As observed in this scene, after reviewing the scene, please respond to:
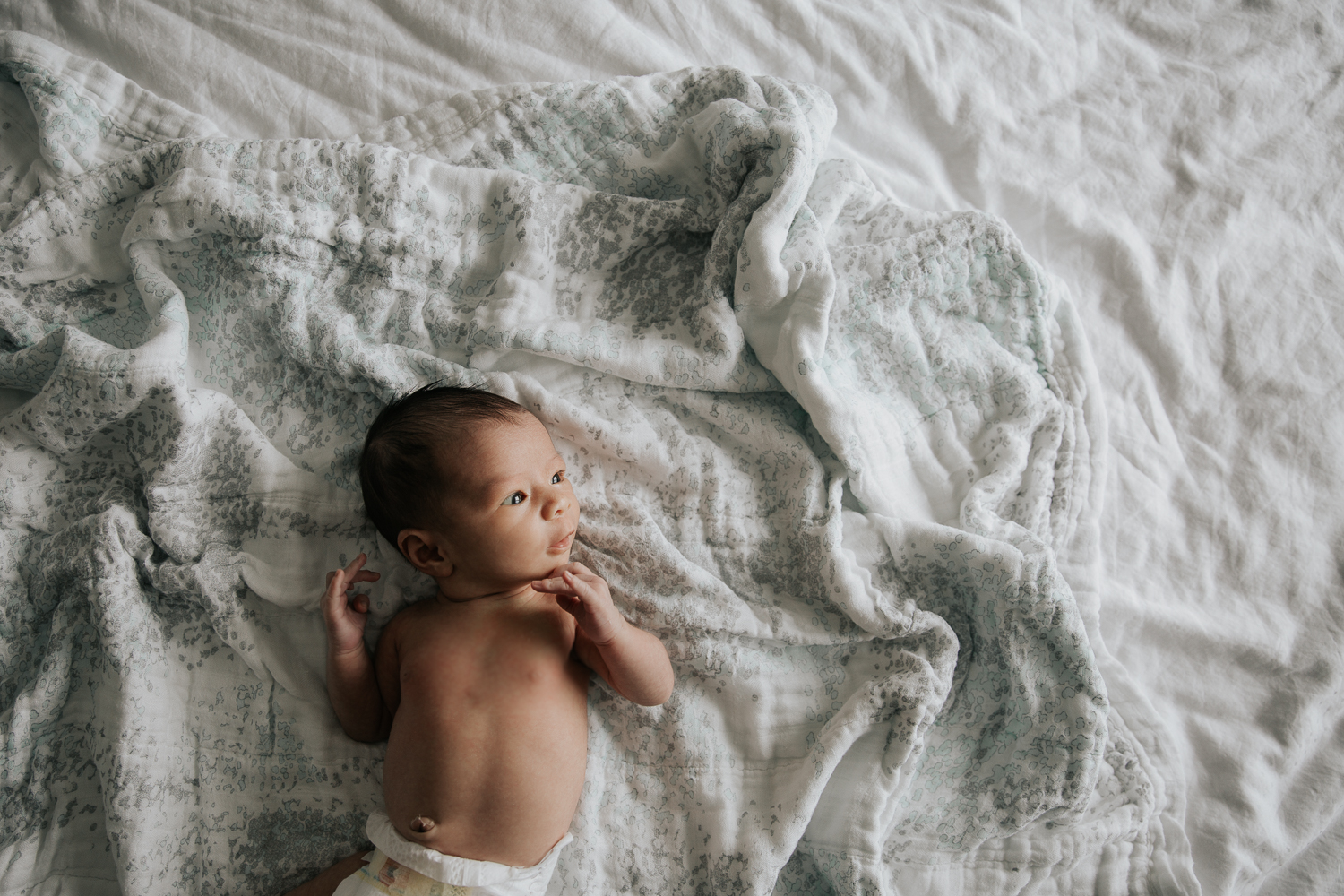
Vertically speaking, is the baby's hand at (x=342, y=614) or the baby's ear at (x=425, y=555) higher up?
the baby's ear at (x=425, y=555)

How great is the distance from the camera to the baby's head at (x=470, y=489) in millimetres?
906

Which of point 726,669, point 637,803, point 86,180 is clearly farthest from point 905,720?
point 86,180

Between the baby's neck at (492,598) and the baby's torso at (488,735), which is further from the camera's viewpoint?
the baby's neck at (492,598)

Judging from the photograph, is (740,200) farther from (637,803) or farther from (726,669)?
(637,803)

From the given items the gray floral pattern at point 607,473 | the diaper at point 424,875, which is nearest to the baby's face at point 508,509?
the gray floral pattern at point 607,473

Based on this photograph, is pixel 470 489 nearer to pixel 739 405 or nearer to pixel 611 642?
pixel 611 642

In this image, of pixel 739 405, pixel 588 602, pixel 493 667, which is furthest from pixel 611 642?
pixel 739 405

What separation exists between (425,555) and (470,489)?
0.12 m

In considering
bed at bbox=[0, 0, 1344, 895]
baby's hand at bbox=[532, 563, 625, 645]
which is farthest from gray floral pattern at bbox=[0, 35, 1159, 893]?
baby's hand at bbox=[532, 563, 625, 645]

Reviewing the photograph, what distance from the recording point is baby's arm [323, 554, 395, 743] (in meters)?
0.94

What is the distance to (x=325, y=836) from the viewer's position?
3.10 ft

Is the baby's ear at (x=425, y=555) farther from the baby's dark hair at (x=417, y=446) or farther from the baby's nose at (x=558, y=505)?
the baby's nose at (x=558, y=505)

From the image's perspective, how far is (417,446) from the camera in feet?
2.98

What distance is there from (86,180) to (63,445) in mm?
388
